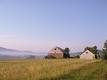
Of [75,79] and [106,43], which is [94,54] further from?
[75,79]

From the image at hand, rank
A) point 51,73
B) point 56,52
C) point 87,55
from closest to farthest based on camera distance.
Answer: point 51,73 → point 56,52 → point 87,55

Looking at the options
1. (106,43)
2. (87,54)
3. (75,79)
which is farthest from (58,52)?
(75,79)

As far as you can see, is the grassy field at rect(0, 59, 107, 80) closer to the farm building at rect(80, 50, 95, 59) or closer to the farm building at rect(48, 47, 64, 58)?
the farm building at rect(48, 47, 64, 58)

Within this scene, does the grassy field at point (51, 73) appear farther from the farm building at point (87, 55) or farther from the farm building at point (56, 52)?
the farm building at point (87, 55)

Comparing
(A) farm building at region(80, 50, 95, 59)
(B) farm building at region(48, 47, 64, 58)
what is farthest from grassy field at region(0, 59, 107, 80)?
(A) farm building at region(80, 50, 95, 59)

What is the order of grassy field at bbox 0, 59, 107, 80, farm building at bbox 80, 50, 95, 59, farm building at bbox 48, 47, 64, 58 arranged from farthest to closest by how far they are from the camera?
farm building at bbox 80, 50, 95, 59 → farm building at bbox 48, 47, 64, 58 → grassy field at bbox 0, 59, 107, 80

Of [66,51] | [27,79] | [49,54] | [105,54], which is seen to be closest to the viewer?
[27,79]

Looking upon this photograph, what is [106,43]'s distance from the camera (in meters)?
98.6

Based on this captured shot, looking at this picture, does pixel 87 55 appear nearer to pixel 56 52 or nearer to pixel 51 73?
pixel 56 52

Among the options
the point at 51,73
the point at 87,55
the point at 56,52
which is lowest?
the point at 51,73

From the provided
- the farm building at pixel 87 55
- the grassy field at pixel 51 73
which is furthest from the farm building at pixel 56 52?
the grassy field at pixel 51 73

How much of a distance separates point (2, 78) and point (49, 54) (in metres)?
106

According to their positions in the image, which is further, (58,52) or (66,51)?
(66,51)

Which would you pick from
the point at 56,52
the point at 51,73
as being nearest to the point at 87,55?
the point at 56,52
